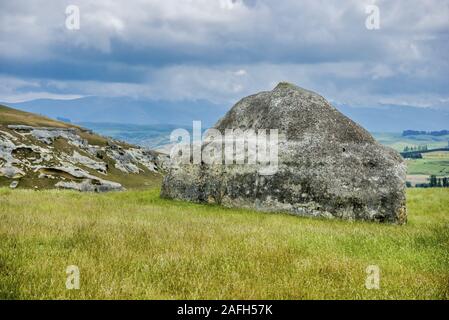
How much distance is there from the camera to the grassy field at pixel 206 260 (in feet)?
24.1

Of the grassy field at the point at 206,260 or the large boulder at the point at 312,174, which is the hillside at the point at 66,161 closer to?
the large boulder at the point at 312,174

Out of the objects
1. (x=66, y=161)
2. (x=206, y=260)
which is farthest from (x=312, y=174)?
(x=66, y=161)

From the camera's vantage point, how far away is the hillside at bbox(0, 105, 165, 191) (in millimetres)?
89000

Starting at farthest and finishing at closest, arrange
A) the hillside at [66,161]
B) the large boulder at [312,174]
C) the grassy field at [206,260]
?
1. the hillside at [66,161]
2. the large boulder at [312,174]
3. the grassy field at [206,260]

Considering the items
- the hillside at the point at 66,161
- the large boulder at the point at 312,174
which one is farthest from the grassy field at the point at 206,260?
the hillside at the point at 66,161

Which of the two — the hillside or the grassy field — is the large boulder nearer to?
the grassy field

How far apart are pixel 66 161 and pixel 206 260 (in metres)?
115

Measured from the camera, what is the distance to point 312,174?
20.4 metres

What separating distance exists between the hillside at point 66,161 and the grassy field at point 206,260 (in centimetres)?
7728

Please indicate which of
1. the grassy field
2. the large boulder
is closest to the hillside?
the large boulder

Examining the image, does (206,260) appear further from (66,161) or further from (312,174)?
(66,161)

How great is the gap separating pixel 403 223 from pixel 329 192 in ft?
11.8

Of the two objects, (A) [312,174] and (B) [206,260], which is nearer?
(B) [206,260]

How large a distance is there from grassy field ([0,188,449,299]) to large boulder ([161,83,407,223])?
16.6 feet
